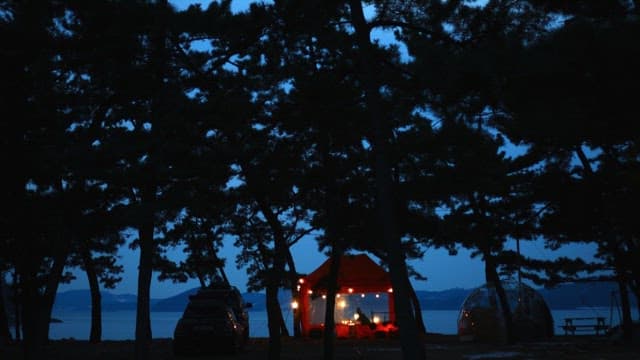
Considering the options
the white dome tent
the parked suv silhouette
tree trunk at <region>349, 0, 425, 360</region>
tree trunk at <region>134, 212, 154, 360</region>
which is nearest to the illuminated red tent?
the white dome tent

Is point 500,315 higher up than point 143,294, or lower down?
lower down

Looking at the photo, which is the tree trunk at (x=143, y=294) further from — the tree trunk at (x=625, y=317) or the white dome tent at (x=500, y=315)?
the tree trunk at (x=625, y=317)

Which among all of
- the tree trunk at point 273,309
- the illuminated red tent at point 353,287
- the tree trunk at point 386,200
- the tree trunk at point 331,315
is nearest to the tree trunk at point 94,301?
the illuminated red tent at point 353,287

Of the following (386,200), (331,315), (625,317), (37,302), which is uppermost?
(386,200)

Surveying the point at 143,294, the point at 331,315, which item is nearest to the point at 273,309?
the point at 331,315

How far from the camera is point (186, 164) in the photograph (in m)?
11.1

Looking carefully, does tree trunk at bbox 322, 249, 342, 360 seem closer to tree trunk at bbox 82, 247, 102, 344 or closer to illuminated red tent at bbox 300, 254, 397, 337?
illuminated red tent at bbox 300, 254, 397, 337

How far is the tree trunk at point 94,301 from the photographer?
23.7 m


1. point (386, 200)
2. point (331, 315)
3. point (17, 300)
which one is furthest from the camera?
point (17, 300)

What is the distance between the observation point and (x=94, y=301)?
25078 millimetres

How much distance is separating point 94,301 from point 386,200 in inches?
733

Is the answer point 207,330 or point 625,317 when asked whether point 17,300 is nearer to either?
point 207,330

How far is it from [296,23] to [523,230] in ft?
42.3

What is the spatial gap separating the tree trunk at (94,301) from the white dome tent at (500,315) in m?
13.4
